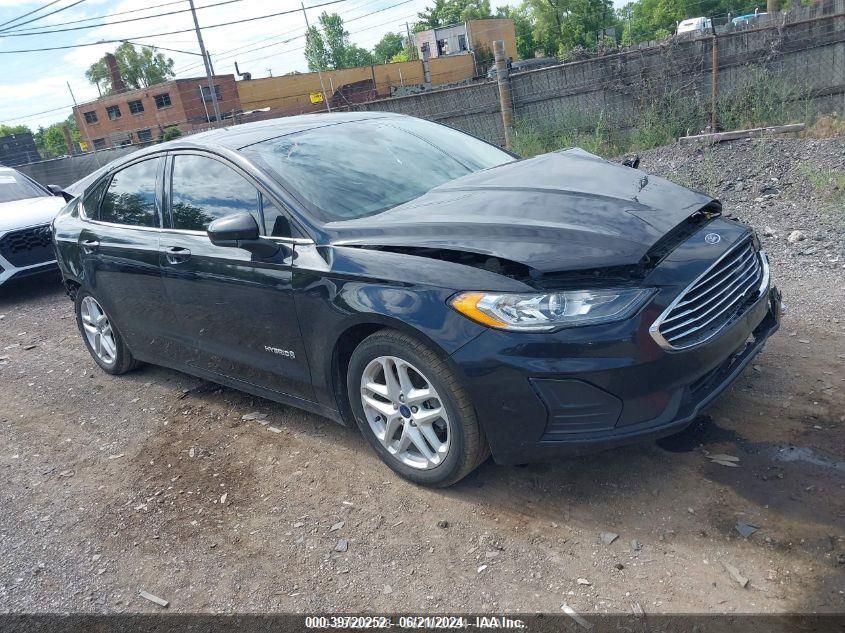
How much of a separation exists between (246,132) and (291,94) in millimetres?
50685

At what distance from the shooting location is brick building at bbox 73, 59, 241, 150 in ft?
176

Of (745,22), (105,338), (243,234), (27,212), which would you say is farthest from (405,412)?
(745,22)

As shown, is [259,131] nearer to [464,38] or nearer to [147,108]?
[147,108]

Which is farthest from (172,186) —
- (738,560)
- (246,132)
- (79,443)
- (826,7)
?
(826,7)

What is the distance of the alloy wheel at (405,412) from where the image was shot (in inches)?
128

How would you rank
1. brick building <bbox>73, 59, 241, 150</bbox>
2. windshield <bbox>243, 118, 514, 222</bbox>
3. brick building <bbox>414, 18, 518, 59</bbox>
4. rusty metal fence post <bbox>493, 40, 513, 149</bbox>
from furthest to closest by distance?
brick building <bbox>414, 18, 518, 59</bbox> < brick building <bbox>73, 59, 241, 150</bbox> < rusty metal fence post <bbox>493, 40, 513, 149</bbox> < windshield <bbox>243, 118, 514, 222</bbox>

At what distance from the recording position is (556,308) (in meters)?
2.85

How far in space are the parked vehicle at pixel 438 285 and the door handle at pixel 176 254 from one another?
0.5 inches

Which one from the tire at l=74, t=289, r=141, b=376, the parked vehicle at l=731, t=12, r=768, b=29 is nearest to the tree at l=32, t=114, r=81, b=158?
the parked vehicle at l=731, t=12, r=768, b=29

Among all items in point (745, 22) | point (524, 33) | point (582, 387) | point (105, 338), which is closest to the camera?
point (582, 387)

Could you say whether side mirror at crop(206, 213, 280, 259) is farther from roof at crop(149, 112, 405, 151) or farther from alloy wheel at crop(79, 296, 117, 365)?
alloy wheel at crop(79, 296, 117, 365)

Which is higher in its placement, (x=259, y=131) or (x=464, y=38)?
(x=464, y=38)

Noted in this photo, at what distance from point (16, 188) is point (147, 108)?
171ft

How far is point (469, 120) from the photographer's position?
44.0 feet
